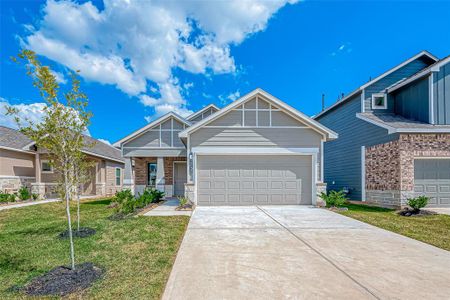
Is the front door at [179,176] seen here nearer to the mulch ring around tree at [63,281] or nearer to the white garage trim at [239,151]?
the white garage trim at [239,151]

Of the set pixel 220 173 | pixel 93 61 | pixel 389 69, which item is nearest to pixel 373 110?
pixel 389 69

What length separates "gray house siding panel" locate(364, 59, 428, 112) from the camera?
14.6m

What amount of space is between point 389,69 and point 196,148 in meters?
11.8

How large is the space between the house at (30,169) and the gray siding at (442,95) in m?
17.9

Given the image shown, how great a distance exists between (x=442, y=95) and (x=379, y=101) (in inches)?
117

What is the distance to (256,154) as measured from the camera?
11758 mm

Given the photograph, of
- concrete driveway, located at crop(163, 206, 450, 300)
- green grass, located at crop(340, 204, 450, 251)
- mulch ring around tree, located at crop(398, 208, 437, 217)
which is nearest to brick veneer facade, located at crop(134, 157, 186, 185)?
concrete driveway, located at crop(163, 206, 450, 300)

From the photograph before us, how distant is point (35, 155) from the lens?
17641 millimetres

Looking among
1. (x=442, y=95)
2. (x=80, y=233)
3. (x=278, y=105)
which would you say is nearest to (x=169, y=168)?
(x=278, y=105)

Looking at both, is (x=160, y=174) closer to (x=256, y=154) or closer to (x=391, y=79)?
(x=256, y=154)

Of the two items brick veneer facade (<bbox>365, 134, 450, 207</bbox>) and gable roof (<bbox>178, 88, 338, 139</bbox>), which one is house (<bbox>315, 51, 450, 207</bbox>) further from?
gable roof (<bbox>178, 88, 338, 139</bbox>)

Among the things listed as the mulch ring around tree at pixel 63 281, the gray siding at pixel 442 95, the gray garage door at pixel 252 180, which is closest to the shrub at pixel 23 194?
the gray garage door at pixel 252 180

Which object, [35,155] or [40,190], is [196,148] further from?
[35,155]

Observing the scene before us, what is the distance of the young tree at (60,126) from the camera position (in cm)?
412
